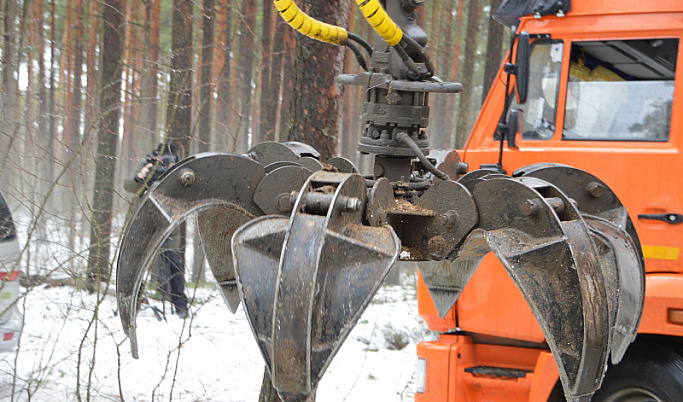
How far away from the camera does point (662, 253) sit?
3.85m

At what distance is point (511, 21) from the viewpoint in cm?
442

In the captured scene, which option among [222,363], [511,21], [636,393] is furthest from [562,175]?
[222,363]

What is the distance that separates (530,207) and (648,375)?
259 cm

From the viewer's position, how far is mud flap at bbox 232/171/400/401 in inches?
56.3

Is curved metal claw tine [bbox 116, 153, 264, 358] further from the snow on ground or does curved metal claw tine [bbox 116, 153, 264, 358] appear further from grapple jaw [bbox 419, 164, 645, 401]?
the snow on ground

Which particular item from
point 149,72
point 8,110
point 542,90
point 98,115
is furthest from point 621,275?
point 149,72

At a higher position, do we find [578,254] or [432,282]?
[578,254]

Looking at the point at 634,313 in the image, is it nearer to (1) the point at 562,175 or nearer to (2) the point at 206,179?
(1) the point at 562,175

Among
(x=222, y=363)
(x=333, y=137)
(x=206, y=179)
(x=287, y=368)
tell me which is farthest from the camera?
(x=222, y=363)

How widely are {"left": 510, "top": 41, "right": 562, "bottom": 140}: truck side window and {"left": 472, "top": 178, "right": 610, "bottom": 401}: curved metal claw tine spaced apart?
8.77 ft

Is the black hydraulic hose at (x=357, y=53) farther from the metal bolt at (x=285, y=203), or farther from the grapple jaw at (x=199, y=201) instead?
the metal bolt at (x=285, y=203)

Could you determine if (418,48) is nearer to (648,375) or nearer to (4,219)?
(648,375)

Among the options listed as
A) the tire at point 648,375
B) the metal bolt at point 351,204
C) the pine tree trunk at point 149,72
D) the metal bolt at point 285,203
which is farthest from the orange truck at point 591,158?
the metal bolt at point 351,204

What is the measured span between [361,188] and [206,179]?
460mm
